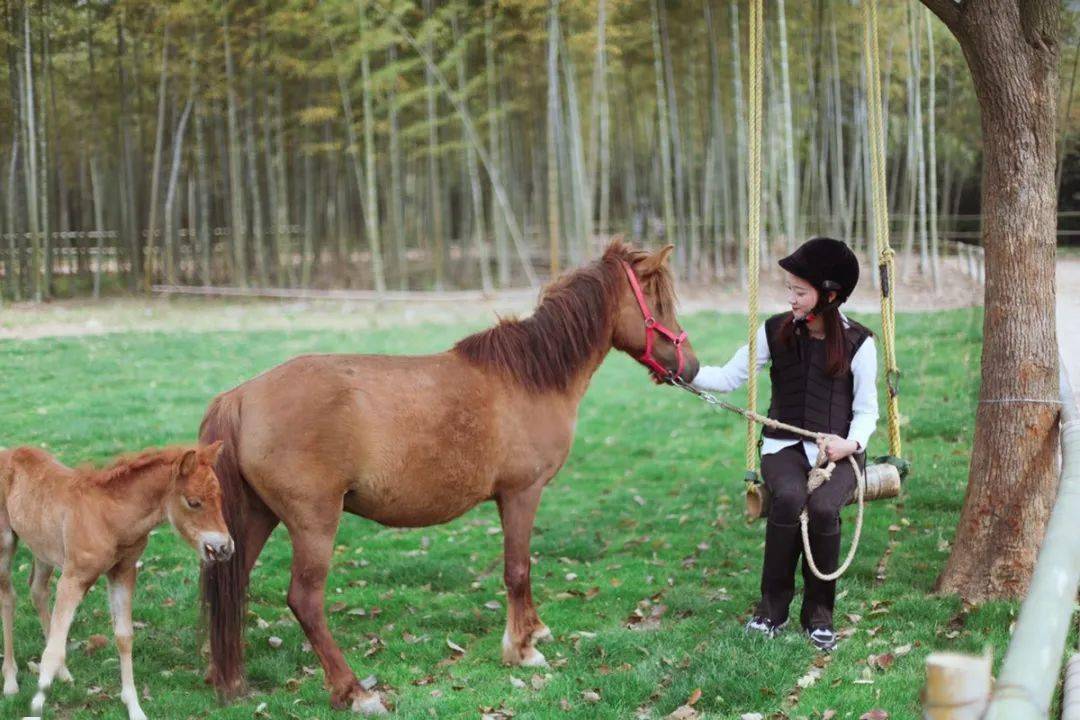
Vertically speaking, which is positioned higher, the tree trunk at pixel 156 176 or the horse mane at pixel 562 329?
the tree trunk at pixel 156 176

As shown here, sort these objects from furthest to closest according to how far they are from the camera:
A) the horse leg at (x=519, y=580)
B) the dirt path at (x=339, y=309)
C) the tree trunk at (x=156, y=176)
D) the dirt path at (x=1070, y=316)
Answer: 1. the tree trunk at (x=156, y=176)
2. the dirt path at (x=339, y=309)
3. the dirt path at (x=1070, y=316)
4. the horse leg at (x=519, y=580)

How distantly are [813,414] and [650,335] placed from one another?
797 mm

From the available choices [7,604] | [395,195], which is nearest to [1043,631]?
[7,604]

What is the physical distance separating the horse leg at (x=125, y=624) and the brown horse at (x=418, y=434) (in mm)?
276

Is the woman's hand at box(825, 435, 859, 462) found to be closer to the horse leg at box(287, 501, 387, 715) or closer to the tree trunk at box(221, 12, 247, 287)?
the horse leg at box(287, 501, 387, 715)

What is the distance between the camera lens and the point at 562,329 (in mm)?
4289

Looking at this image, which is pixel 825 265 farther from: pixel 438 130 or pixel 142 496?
pixel 438 130

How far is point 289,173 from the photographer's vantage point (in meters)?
19.3

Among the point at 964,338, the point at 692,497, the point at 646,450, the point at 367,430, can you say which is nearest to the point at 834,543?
the point at 367,430

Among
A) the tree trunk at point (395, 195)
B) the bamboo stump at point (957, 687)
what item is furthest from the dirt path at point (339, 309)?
the bamboo stump at point (957, 687)

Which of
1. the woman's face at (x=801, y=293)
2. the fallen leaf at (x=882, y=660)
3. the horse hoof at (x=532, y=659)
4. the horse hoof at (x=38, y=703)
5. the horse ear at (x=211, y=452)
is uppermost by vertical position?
the woman's face at (x=801, y=293)

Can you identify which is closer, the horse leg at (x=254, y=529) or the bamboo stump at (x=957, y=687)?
the bamboo stump at (x=957, y=687)

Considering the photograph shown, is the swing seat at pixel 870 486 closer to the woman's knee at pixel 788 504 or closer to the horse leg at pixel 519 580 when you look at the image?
the woman's knee at pixel 788 504

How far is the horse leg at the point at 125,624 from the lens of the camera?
137 inches
